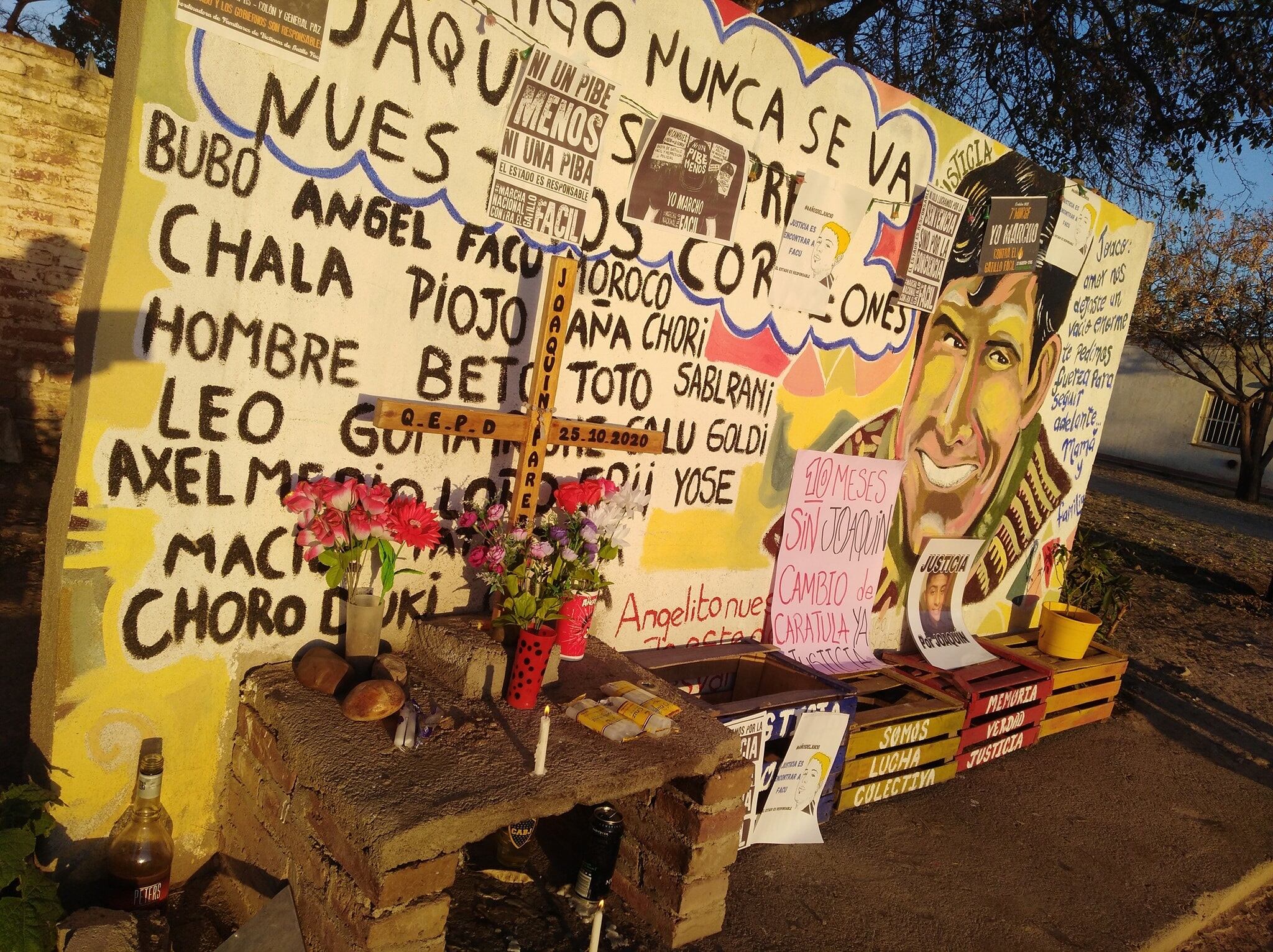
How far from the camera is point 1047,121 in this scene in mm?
7980

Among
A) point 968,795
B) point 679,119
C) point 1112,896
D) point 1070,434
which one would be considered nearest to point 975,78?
point 1070,434

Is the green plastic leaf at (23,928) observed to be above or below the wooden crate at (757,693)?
below

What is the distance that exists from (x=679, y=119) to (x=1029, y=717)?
3959 millimetres

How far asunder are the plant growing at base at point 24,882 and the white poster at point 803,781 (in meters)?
2.49

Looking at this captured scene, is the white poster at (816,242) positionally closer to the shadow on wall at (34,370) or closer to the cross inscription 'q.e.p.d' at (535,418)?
the cross inscription 'q.e.p.d' at (535,418)

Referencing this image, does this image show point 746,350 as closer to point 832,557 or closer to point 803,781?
point 832,557

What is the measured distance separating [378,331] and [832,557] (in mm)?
2772

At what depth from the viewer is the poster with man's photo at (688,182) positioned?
135 inches

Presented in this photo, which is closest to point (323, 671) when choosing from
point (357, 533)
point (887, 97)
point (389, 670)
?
point (389, 670)

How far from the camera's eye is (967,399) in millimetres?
5227

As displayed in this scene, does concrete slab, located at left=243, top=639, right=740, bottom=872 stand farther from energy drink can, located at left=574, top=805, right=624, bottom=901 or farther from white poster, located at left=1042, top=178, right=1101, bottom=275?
white poster, located at left=1042, top=178, right=1101, bottom=275

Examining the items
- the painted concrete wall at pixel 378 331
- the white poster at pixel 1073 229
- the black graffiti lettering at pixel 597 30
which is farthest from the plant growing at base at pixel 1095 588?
the black graffiti lettering at pixel 597 30

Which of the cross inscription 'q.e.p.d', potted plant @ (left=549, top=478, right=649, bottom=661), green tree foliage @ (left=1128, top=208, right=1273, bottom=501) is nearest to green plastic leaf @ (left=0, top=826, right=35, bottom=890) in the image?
the cross inscription 'q.e.p.d'

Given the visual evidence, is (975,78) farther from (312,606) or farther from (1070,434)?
(312,606)
